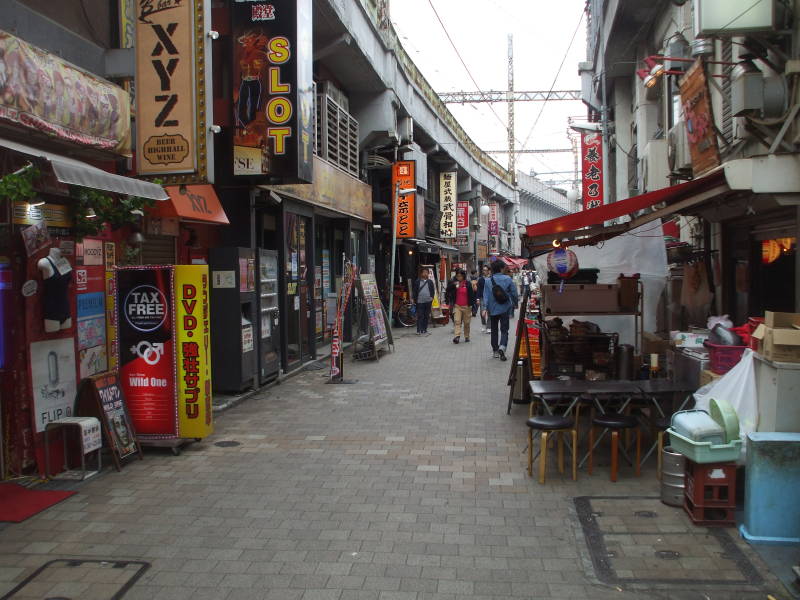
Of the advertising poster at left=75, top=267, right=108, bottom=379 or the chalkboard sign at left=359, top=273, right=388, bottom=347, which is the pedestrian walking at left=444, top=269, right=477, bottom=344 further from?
→ the advertising poster at left=75, top=267, right=108, bottom=379

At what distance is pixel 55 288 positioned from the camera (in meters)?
6.10

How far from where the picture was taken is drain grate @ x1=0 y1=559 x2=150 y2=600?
4.06 meters

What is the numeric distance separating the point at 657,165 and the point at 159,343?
32.2 ft

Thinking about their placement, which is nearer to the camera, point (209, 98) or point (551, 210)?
point (209, 98)

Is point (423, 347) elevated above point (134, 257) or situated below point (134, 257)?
below

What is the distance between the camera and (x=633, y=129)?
18172mm

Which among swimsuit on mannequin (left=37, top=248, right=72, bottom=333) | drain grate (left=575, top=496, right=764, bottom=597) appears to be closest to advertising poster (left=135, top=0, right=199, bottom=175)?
swimsuit on mannequin (left=37, top=248, right=72, bottom=333)

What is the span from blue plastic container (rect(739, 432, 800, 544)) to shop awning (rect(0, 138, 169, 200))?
18.5ft

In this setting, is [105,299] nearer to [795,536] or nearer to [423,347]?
[795,536]

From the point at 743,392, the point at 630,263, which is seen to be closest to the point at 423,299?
the point at 630,263

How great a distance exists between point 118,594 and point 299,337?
9121mm

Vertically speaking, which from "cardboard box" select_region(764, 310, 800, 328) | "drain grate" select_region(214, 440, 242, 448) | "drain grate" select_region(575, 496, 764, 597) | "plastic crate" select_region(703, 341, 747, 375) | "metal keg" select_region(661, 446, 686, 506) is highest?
"cardboard box" select_region(764, 310, 800, 328)

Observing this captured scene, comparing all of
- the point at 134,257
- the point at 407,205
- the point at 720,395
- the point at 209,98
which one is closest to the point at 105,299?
the point at 134,257

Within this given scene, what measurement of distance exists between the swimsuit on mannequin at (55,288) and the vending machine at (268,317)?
14.3 feet
